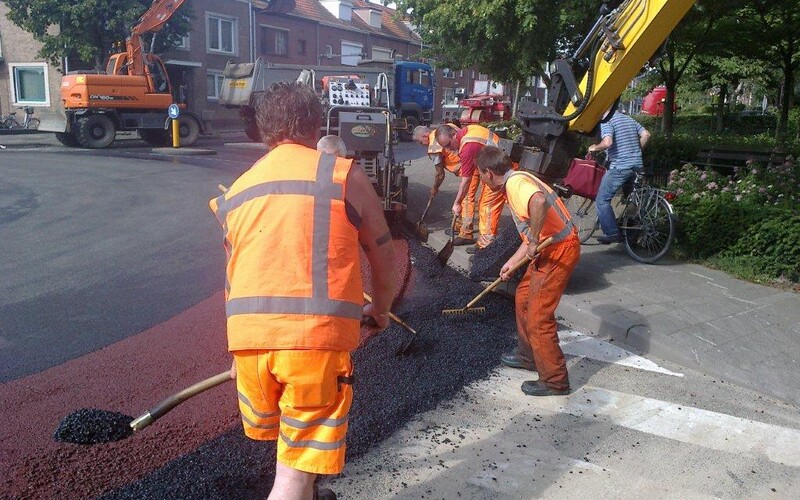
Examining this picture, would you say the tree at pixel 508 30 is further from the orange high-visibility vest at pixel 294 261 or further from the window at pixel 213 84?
the window at pixel 213 84

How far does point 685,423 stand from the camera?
4.00 metres

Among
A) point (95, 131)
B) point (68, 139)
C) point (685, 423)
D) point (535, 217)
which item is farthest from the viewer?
point (68, 139)

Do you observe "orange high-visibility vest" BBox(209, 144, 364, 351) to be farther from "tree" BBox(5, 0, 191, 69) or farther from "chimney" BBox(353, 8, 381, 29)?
"chimney" BBox(353, 8, 381, 29)

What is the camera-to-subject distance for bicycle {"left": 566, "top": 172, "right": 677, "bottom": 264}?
288 inches

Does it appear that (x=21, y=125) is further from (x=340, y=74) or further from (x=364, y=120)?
(x=364, y=120)

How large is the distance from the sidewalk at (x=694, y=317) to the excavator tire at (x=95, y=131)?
571 inches

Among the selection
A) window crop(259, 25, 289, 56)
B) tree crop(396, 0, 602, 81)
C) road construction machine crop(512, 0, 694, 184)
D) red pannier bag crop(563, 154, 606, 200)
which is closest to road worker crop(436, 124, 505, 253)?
red pannier bag crop(563, 154, 606, 200)

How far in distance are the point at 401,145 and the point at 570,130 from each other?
17.5m

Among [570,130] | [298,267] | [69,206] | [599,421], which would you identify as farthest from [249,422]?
[69,206]

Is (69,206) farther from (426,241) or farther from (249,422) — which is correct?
(249,422)

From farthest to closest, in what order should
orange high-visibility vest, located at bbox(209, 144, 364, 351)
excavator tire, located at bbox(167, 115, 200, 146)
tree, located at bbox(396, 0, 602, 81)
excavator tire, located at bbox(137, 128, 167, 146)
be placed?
excavator tire, located at bbox(137, 128, 167, 146), excavator tire, located at bbox(167, 115, 200, 146), tree, located at bbox(396, 0, 602, 81), orange high-visibility vest, located at bbox(209, 144, 364, 351)

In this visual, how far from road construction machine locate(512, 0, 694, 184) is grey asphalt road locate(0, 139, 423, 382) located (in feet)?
10.6

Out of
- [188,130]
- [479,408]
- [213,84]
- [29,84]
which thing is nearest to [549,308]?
[479,408]

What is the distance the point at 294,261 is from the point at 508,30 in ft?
35.6
